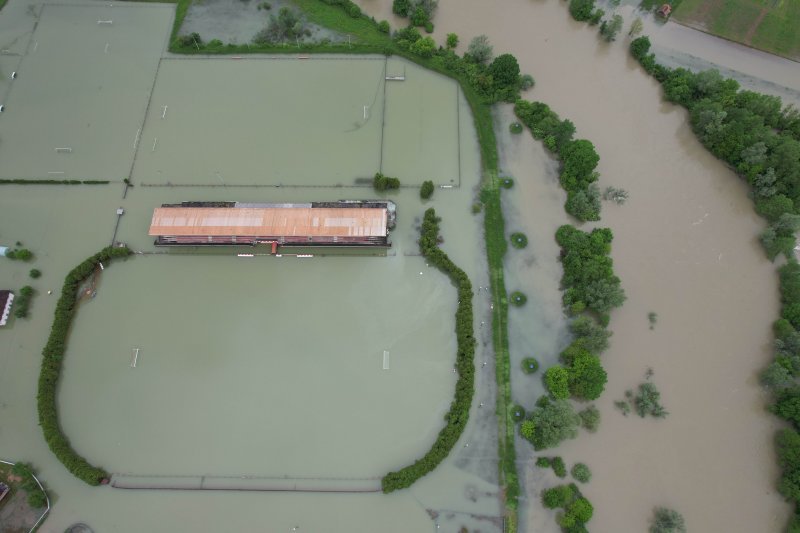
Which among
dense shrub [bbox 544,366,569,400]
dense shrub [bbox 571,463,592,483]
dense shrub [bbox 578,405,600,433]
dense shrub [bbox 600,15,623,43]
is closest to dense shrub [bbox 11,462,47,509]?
dense shrub [bbox 544,366,569,400]

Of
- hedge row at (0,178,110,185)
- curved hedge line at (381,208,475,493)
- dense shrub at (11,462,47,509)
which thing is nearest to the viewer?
dense shrub at (11,462,47,509)

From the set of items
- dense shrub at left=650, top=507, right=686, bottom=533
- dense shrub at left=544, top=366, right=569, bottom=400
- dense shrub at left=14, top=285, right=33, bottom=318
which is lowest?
dense shrub at left=650, top=507, right=686, bottom=533

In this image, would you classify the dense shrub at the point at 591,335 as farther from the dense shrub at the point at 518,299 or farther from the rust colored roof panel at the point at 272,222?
the rust colored roof panel at the point at 272,222

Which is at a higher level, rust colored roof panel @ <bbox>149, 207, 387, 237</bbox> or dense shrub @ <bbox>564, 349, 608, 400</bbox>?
rust colored roof panel @ <bbox>149, 207, 387, 237</bbox>

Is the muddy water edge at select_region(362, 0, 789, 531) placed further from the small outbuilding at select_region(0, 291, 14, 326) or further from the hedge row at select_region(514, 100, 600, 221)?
the small outbuilding at select_region(0, 291, 14, 326)

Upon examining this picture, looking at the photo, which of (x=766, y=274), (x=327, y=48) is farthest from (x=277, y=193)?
(x=766, y=274)

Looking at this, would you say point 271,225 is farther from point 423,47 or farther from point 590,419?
point 590,419

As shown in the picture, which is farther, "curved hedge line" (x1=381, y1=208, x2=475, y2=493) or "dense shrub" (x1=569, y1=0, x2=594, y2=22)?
"dense shrub" (x1=569, y1=0, x2=594, y2=22)

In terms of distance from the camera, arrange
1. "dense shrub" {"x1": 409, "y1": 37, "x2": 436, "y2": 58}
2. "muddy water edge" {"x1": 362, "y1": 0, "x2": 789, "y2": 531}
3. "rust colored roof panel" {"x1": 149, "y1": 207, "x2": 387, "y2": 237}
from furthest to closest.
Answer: "dense shrub" {"x1": 409, "y1": 37, "x2": 436, "y2": 58} → "rust colored roof panel" {"x1": 149, "y1": 207, "x2": 387, "y2": 237} → "muddy water edge" {"x1": 362, "y1": 0, "x2": 789, "y2": 531}
